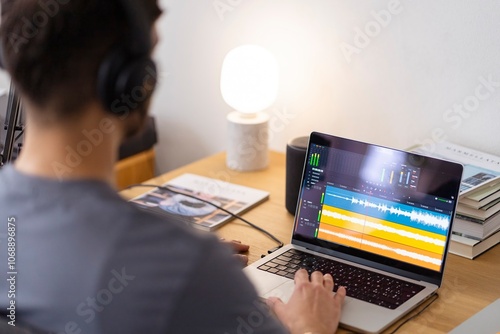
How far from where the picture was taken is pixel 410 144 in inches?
73.5

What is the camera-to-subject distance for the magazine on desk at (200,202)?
5.70 ft

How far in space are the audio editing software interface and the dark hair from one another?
74 cm

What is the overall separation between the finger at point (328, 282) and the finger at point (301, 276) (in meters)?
0.03

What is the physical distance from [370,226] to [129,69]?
0.75 meters

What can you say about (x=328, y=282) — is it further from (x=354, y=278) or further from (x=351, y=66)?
(x=351, y=66)

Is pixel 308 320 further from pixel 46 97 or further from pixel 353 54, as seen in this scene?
pixel 353 54

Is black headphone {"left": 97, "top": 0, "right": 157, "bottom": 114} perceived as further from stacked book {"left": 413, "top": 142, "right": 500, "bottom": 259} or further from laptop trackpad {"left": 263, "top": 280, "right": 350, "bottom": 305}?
stacked book {"left": 413, "top": 142, "right": 500, "bottom": 259}

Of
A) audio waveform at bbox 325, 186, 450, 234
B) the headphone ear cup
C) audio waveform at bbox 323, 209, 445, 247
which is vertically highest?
the headphone ear cup

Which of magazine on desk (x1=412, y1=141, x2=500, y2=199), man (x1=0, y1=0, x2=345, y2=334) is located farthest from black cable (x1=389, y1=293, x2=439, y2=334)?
man (x1=0, y1=0, x2=345, y2=334)

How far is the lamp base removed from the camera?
197 cm

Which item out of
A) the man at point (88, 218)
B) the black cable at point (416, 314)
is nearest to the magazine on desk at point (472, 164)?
the black cable at point (416, 314)

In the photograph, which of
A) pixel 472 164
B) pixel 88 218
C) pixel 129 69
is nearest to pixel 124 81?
pixel 129 69

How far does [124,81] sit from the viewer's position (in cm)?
88

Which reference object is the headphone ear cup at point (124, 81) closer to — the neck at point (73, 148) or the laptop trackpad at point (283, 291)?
the neck at point (73, 148)
